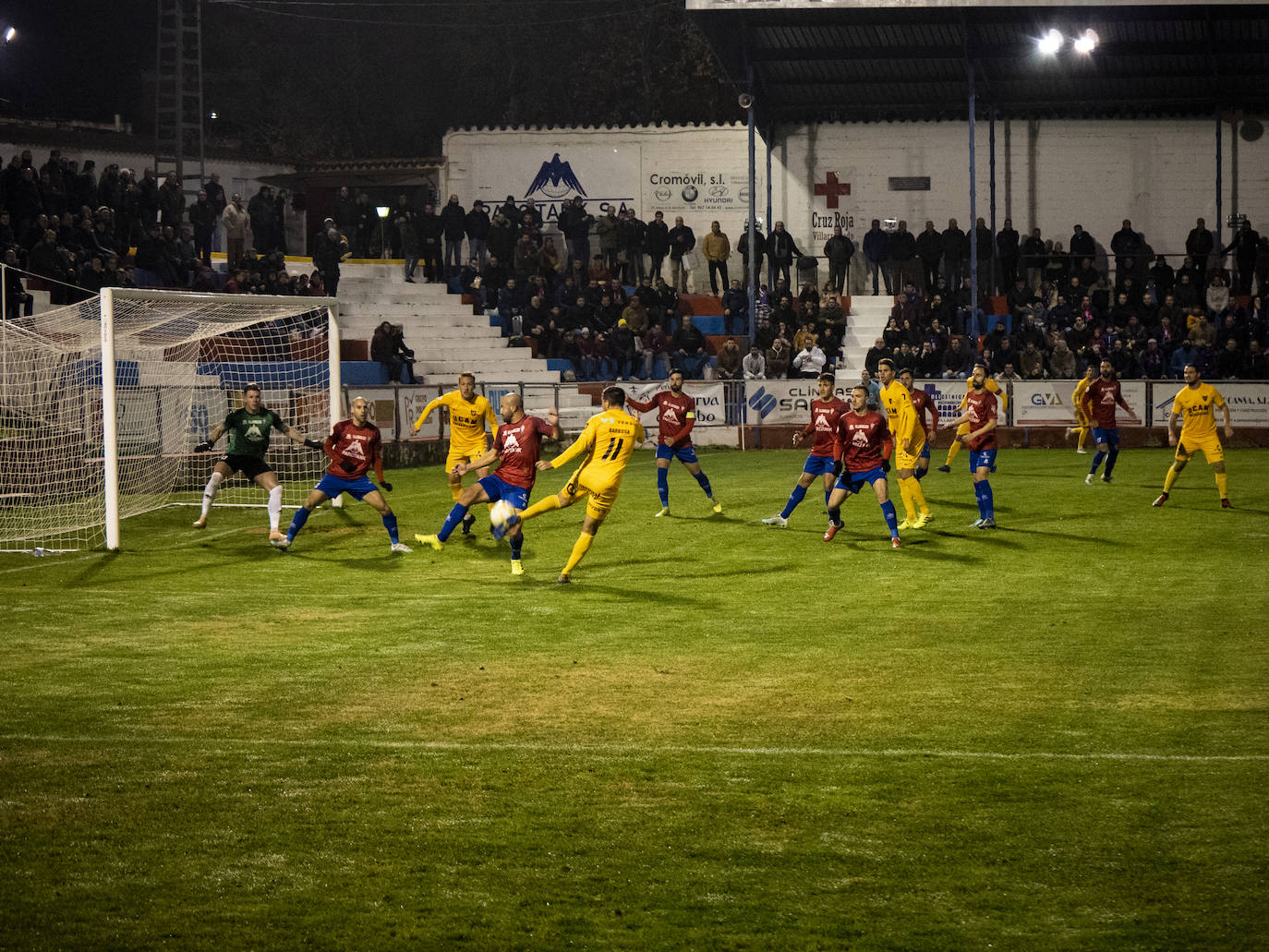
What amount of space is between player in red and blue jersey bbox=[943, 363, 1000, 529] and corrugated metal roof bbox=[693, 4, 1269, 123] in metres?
11.6

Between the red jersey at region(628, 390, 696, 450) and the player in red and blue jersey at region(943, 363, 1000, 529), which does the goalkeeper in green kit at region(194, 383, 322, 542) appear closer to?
the red jersey at region(628, 390, 696, 450)

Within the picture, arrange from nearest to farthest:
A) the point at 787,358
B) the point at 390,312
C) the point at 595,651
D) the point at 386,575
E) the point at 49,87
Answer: the point at 595,651, the point at 386,575, the point at 787,358, the point at 390,312, the point at 49,87

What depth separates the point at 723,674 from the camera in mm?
10148

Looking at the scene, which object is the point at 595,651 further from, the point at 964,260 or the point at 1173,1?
the point at 964,260

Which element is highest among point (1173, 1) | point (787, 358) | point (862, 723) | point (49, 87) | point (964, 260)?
point (49, 87)

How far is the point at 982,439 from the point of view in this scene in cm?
1752

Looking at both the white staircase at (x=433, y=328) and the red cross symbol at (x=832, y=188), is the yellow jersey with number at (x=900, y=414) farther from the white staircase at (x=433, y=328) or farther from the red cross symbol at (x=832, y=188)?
the red cross symbol at (x=832, y=188)

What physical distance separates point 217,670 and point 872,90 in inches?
1137

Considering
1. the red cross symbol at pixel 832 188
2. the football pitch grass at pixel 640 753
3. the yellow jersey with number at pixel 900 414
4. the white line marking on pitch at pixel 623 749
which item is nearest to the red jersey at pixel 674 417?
the yellow jersey with number at pixel 900 414

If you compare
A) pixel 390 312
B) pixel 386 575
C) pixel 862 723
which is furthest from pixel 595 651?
pixel 390 312

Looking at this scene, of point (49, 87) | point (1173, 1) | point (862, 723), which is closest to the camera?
point (862, 723)

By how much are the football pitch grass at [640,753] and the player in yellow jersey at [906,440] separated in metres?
2.09

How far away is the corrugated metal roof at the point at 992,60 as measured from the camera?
2903cm

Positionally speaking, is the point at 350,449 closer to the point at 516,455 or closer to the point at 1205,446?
the point at 516,455
